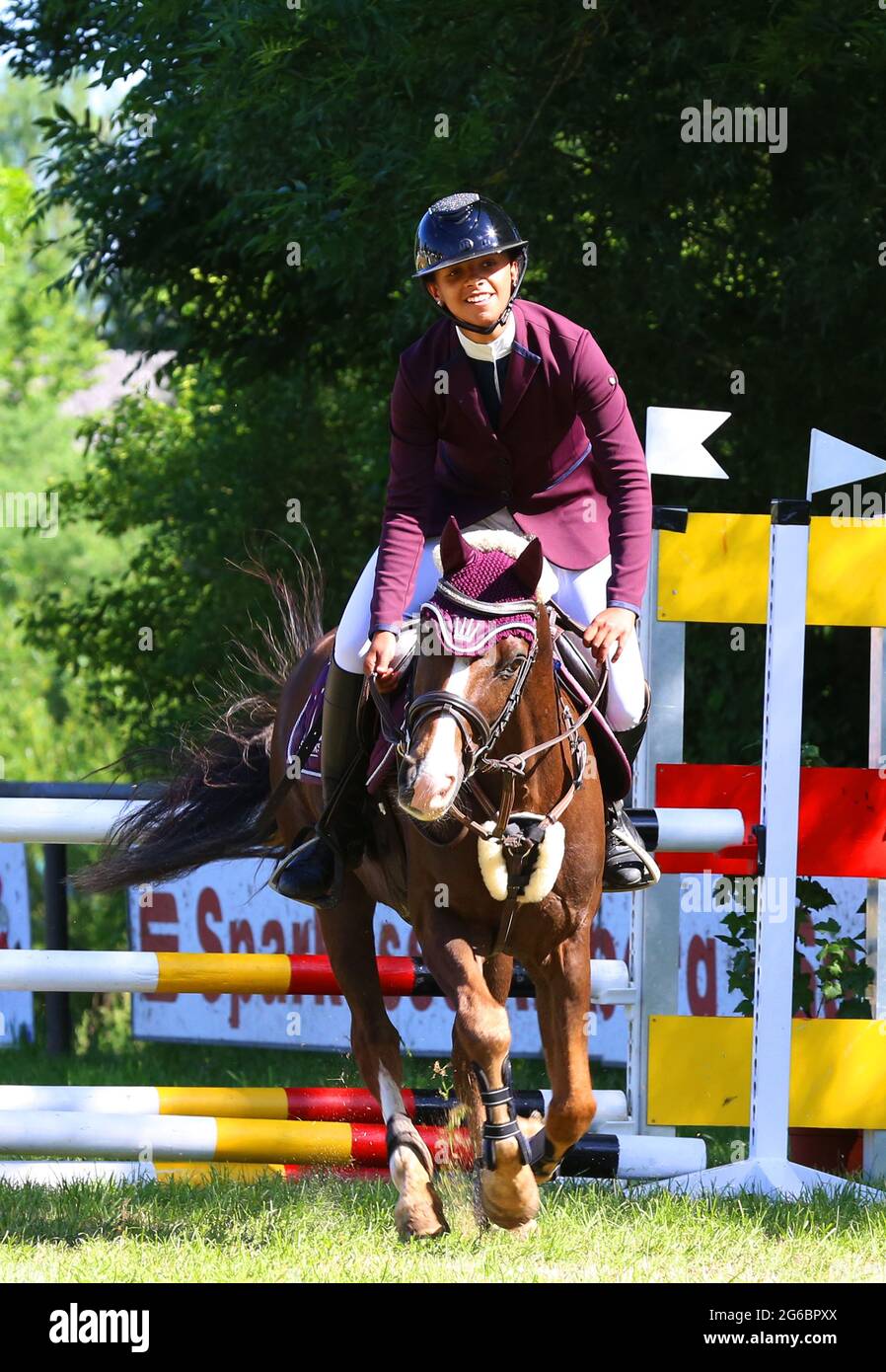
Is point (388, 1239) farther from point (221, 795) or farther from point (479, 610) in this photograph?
point (221, 795)

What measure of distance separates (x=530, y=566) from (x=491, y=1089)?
53.0 inches

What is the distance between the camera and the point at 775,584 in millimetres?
5617

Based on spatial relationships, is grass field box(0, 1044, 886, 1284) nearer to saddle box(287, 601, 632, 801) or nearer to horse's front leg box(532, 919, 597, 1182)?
horse's front leg box(532, 919, 597, 1182)

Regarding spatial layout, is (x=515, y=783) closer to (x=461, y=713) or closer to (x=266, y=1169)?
(x=461, y=713)

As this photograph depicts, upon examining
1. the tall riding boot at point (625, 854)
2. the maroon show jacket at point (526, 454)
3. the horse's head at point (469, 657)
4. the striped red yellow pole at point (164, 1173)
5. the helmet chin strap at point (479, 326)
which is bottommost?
the striped red yellow pole at point (164, 1173)

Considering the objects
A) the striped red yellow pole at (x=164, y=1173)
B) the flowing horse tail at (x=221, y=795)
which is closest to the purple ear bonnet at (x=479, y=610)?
the flowing horse tail at (x=221, y=795)

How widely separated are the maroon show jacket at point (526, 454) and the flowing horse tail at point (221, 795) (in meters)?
1.20

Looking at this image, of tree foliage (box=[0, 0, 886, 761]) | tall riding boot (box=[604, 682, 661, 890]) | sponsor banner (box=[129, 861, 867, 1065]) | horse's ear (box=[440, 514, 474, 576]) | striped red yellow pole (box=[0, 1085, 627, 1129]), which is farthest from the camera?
tree foliage (box=[0, 0, 886, 761])

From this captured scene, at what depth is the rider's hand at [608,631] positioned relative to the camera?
450cm

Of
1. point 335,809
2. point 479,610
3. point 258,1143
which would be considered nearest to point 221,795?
point 335,809

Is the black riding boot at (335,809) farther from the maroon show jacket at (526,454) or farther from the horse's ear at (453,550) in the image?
the horse's ear at (453,550)

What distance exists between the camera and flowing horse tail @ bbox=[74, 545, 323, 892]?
6.06 m

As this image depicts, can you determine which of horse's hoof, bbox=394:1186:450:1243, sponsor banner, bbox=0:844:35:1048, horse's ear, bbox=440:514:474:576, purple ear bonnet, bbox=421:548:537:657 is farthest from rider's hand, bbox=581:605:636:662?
sponsor banner, bbox=0:844:35:1048

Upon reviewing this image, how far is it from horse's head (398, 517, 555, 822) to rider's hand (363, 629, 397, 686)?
16cm
